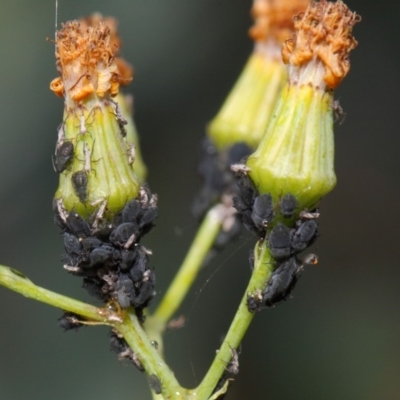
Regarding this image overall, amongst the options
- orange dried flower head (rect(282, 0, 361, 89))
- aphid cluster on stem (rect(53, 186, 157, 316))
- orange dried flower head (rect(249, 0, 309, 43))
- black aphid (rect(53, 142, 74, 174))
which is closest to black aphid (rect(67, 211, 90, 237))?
aphid cluster on stem (rect(53, 186, 157, 316))

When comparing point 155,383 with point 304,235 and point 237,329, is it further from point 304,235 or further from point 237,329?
point 304,235

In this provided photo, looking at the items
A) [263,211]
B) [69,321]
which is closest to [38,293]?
[69,321]

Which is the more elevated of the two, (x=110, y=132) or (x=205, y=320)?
(x=110, y=132)

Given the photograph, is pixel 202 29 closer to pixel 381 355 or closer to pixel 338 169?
pixel 338 169

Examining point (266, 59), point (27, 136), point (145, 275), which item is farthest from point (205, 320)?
point (145, 275)

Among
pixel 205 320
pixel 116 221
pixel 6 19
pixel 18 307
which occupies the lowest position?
pixel 205 320
